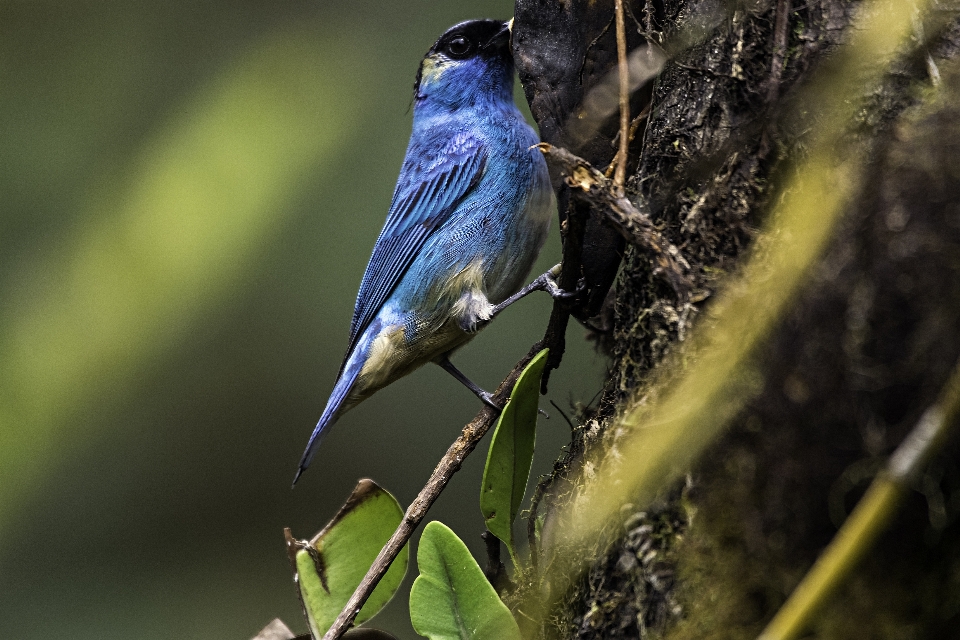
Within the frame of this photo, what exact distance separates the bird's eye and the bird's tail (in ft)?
4.54

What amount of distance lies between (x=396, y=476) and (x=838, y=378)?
3246 mm

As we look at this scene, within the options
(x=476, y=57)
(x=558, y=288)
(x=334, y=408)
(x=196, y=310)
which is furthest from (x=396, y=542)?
(x=476, y=57)

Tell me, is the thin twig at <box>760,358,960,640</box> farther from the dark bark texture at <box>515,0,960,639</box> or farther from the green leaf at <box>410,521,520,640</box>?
the green leaf at <box>410,521,520,640</box>

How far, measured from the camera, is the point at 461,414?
4.37m

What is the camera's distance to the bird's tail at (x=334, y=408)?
3.03 meters

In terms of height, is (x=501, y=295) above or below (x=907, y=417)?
below

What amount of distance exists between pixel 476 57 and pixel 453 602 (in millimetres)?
2452

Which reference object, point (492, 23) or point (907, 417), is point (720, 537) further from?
point (492, 23)

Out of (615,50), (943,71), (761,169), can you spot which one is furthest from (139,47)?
(943,71)

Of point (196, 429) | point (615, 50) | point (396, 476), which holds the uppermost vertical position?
point (615, 50)

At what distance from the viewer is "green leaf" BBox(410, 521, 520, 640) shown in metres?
1.69

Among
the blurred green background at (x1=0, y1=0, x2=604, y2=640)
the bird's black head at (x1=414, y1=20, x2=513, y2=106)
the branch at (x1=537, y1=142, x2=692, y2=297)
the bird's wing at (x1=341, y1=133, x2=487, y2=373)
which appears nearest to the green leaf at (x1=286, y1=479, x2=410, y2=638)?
the branch at (x1=537, y1=142, x2=692, y2=297)

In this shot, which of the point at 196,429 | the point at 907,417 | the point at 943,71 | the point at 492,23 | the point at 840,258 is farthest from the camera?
the point at 196,429

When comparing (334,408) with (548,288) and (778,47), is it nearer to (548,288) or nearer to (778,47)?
(548,288)
